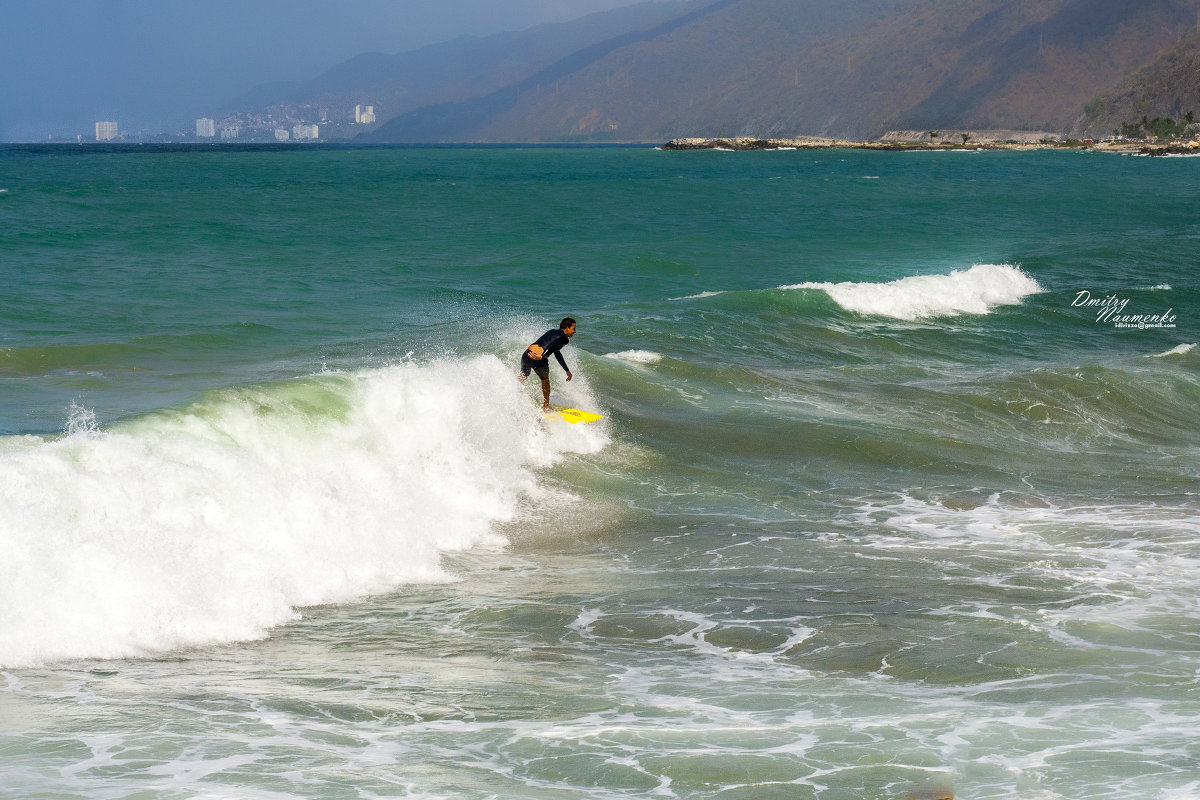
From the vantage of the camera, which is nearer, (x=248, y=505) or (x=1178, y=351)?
(x=248, y=505)

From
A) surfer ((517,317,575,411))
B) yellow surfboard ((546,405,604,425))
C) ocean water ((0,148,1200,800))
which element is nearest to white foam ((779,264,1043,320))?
ocean water ((0,148,1200,800))

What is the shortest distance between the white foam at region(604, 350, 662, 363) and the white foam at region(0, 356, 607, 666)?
4.57 metres

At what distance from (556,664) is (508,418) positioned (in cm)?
710

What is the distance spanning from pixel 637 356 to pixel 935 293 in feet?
36.4

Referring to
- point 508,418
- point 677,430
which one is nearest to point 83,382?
point 508,418

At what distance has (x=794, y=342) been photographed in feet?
75.3

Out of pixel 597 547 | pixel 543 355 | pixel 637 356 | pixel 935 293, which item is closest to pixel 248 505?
pixel 597 547

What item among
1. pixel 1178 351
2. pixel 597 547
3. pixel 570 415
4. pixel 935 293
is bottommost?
pixel 597 547

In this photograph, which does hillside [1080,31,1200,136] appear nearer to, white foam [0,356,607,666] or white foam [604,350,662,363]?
white foam [604,350,662,363]

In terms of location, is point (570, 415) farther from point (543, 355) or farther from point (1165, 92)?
point (1165, 92)

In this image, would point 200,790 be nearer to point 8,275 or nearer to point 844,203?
point 8,275

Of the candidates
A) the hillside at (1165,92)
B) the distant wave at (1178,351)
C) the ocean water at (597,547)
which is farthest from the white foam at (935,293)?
the hillside at (1165,92)

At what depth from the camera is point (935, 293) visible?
28219mm

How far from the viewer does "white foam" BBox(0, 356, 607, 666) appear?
884cm
